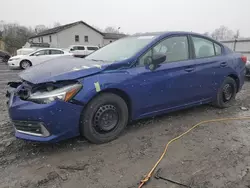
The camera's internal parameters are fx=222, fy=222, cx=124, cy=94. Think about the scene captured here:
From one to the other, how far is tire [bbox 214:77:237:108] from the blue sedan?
5 cm

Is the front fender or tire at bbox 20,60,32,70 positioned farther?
tire at bbox 20,60,32,70

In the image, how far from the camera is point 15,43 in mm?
40938

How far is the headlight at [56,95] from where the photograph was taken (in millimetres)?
2631

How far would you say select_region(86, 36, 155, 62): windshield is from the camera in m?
3.47

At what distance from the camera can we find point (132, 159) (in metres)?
2.76

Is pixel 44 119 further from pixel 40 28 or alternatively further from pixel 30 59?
pixel 40 28

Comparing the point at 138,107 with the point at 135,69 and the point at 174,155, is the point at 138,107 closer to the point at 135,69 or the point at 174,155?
the point at 135,69

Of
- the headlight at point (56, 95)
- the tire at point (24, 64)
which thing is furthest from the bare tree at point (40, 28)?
the headlight at point (56, 95)

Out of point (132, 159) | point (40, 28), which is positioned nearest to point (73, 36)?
point (40, 28)

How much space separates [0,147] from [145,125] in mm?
2212

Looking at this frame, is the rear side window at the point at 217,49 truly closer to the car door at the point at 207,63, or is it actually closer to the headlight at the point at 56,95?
the car door at the point at 207,63

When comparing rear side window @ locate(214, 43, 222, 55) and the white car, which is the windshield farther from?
the white car

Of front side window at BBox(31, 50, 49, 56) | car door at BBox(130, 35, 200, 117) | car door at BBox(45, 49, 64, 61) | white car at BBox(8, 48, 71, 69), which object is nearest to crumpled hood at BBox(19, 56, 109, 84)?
car door at BBox(130, 35, 200, 117)

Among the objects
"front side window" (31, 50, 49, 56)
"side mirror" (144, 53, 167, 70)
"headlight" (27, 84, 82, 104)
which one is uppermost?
"front side window" (31, 50, 49, 56)
